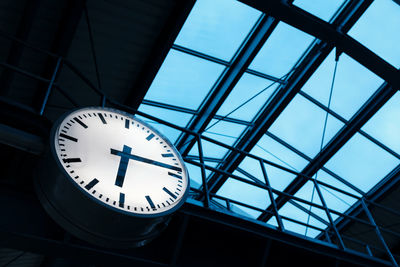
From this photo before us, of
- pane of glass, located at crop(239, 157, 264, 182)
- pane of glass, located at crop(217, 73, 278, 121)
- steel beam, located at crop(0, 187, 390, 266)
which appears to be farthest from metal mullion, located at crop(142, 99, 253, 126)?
steel beam, located at crop(0, 187, 390, 266)

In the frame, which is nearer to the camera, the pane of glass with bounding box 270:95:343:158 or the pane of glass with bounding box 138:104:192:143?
the pane of glass with bounding box 138:104:192:143

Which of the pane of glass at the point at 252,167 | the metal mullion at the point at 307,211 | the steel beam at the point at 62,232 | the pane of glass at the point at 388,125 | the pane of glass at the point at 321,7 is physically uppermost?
the pane of glass at the point at 321,7

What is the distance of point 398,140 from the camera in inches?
468

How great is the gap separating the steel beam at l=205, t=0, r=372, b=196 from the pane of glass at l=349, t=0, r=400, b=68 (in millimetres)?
301

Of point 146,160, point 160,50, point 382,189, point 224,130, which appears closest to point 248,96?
point 224,130

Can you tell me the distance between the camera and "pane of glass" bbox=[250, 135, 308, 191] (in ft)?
40.5

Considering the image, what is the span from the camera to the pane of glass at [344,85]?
10609 mm

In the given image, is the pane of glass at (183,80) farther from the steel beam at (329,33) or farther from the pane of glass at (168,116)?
the steel beam at (329,33)

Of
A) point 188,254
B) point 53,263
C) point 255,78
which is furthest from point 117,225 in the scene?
point 53,263

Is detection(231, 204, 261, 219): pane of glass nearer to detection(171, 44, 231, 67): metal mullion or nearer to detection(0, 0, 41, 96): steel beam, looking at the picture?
detection(171, 44, 231, 67): metal mullion

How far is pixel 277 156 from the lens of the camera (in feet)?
41.5

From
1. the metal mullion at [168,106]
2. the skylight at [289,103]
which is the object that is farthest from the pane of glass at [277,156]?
the metal mullion at [168,106]

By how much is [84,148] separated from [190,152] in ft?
31.4

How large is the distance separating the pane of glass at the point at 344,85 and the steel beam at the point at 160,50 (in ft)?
13.3
